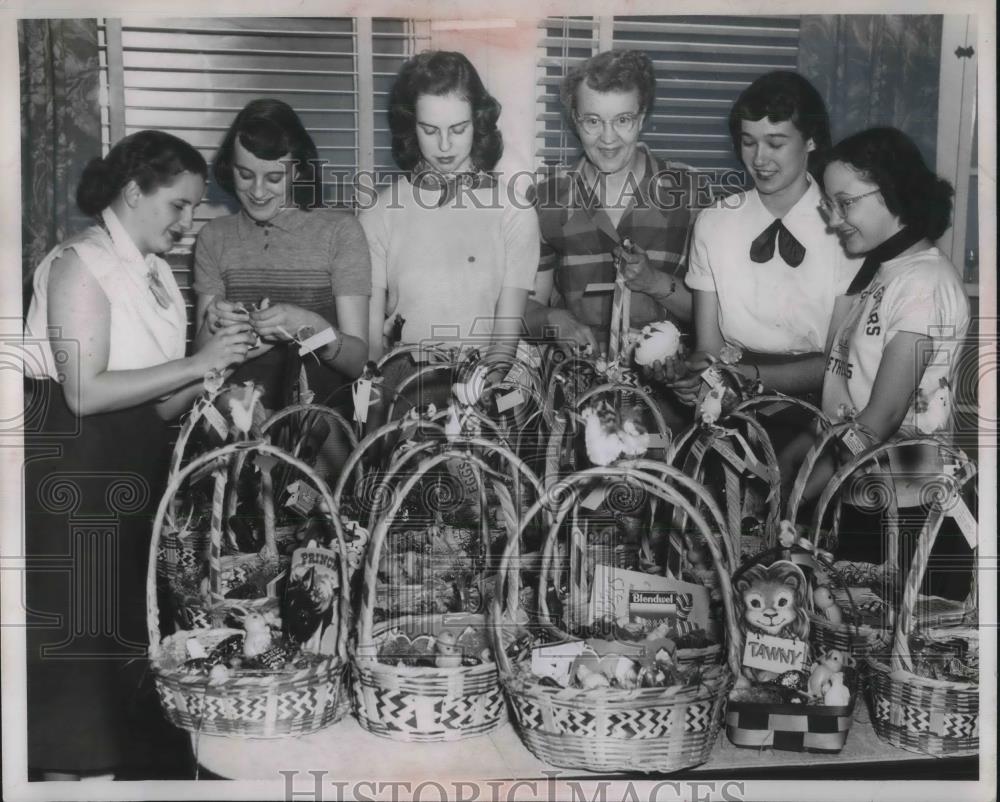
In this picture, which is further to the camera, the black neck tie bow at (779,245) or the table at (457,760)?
the black neck tie bow at (779,245)

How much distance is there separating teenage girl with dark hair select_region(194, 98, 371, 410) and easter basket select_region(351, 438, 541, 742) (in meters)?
0.66

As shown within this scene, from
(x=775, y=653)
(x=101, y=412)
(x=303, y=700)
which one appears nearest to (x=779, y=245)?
(x=775, y=653)

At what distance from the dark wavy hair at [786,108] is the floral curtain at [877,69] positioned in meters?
0.02

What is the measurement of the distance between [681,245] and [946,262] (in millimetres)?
661

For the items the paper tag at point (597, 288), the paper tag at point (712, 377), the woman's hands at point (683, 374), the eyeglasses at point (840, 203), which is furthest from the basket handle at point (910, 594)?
the paper tag at point (597, 288)

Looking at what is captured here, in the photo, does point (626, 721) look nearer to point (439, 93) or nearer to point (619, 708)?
point (619, 708)

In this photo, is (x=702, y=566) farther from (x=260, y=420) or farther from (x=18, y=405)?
(x=18, y=405)

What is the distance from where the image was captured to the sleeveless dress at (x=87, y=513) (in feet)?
8.93

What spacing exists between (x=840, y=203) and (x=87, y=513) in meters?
2.07

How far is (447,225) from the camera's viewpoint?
280 centimetres

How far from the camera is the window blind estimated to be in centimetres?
273

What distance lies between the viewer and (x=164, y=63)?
2.75 metres

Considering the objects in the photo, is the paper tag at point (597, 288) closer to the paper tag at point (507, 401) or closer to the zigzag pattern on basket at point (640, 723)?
the paper tag at point (507, 401)

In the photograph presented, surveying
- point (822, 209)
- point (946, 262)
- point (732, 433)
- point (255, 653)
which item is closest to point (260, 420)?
point (255, 653)
